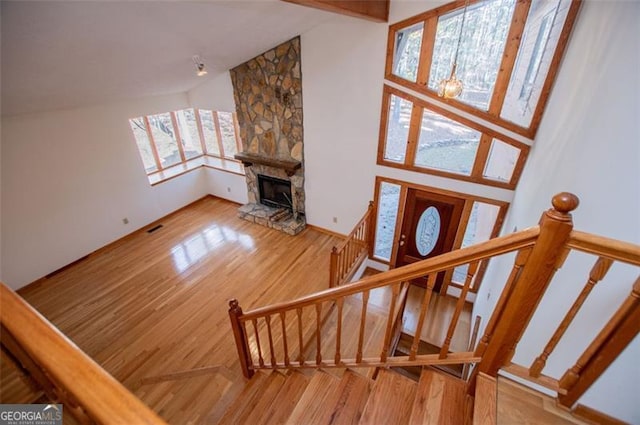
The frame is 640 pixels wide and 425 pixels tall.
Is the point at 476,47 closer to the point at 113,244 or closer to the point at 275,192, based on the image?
the point at 275,192

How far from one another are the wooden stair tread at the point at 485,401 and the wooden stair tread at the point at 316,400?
3.14 feet

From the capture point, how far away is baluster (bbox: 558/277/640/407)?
3.26ft

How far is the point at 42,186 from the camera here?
450 cm

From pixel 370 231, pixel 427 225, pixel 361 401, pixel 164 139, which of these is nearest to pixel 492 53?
pixel 427 225

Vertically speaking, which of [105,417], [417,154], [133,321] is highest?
[105,417]

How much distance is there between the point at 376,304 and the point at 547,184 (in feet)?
9.02

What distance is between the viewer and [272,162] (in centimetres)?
562

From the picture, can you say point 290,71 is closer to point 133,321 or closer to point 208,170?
point 208,170

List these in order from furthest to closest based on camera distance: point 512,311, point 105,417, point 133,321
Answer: point 133,321 → point 512,311 → point 105,417

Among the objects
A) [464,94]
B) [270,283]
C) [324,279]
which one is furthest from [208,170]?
[464,94]

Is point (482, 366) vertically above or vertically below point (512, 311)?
below

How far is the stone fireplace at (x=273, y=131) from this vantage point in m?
4.92

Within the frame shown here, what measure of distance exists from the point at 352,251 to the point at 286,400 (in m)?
2.62

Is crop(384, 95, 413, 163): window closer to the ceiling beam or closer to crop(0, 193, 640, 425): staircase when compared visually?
the ceiling beam
